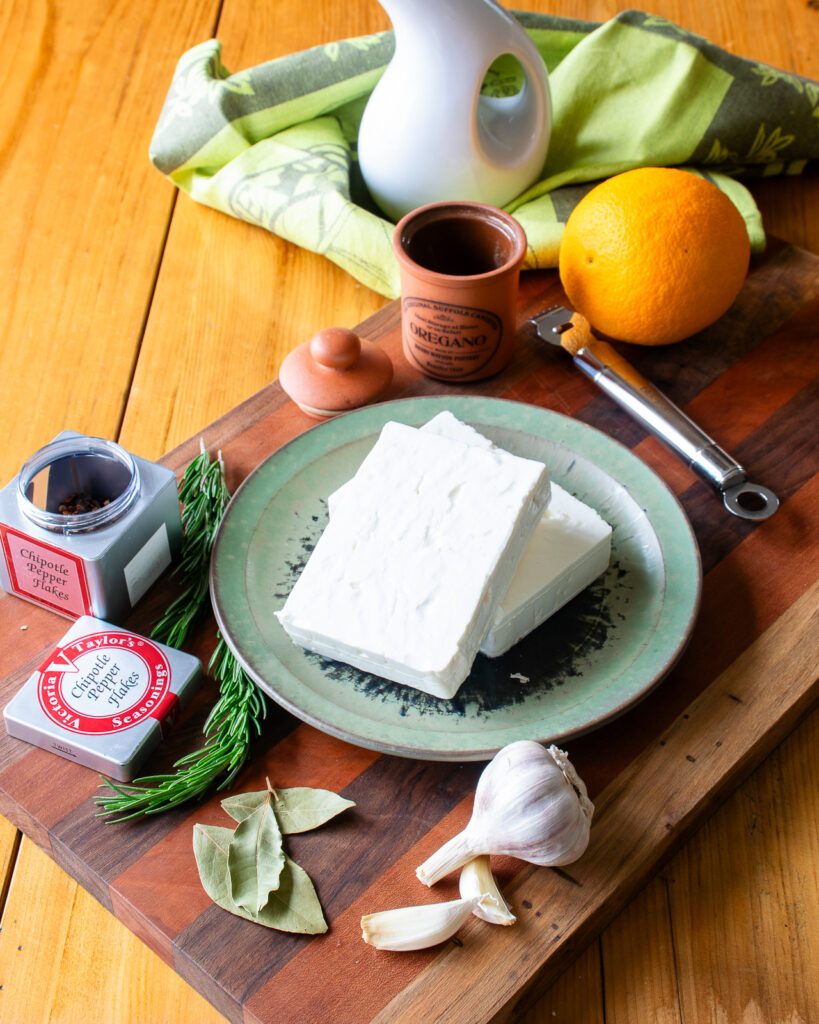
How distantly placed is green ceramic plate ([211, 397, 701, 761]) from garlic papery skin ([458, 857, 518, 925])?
8 centimetres

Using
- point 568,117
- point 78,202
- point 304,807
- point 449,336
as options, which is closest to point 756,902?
point 304,807

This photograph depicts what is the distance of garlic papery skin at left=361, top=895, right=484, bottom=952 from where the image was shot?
0.81m

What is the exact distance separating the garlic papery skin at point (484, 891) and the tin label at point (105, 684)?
0.27m

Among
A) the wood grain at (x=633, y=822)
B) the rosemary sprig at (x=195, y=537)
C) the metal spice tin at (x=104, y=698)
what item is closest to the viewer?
the wood grain at (x=633, y=822)

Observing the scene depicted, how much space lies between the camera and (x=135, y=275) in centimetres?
144

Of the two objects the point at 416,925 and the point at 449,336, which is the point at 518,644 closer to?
the point at 416,925

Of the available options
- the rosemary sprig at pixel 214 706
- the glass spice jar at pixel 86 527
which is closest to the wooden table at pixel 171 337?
the rosemary sprig at pixel 214 706

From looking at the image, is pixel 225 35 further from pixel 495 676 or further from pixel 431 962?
pixel 431 962

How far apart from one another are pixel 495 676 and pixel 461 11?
2.37 ft

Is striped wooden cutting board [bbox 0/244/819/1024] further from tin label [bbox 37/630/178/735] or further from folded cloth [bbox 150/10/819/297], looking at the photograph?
folded cloth [bbox 150/10/819/297]

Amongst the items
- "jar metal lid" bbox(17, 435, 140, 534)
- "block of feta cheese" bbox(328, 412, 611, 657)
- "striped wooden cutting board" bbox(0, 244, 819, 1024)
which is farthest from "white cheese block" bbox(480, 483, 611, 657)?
"jar metal lid" bbox(17, 435, 140, 534)

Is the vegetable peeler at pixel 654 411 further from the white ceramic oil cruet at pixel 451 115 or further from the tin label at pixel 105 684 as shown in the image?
the tin label at pixel 105 684

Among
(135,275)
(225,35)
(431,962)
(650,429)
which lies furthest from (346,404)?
(225,35)

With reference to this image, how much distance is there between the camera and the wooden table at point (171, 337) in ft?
2.88
